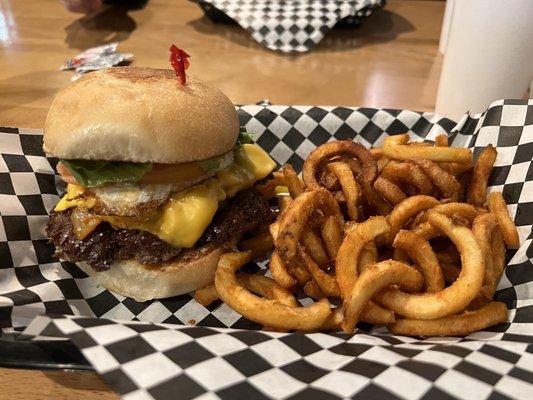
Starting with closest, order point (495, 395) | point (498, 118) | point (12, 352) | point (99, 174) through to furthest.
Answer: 1. point (495, 395)
2. point (12, 352)
3. point (99, 174)
4. point (498, 118)

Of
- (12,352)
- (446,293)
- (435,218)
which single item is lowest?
(12,352)

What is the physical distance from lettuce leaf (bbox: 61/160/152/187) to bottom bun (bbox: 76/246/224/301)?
0.28 meters

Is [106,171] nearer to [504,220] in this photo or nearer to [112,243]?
[112,243]

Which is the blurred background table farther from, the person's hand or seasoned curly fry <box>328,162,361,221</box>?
seasoned curly fry <box>328,162,361,221</box>

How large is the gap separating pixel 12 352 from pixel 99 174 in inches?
22.6

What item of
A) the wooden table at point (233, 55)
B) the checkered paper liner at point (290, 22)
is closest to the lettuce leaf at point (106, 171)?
the wooden table at point (233, 55)

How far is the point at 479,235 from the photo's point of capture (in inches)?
58.1

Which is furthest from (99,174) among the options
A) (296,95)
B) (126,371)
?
(296,95)

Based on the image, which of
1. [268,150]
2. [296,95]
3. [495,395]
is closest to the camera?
[495,395]

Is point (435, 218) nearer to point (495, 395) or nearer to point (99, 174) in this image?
point (495, 395)

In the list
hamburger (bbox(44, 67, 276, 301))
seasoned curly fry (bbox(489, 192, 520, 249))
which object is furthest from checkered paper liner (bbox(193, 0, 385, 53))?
seasoned curly fry (bbox(489, 192, 520, 249))

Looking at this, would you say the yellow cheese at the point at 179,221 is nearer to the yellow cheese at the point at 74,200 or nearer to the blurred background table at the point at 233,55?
the yellow cheese at the point at 74,200

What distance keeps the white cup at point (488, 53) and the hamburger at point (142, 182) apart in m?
1.21

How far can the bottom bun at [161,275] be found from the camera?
1676 millimetres
